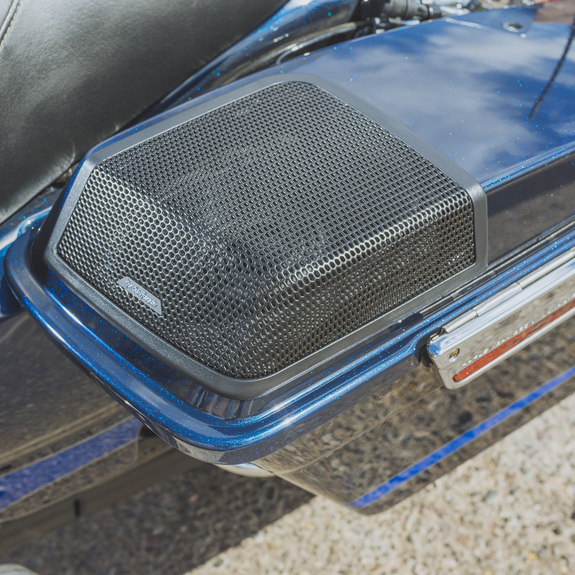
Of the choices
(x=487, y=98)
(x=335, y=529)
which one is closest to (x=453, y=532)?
(x=335, y=529)

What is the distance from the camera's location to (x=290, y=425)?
862 millimetres

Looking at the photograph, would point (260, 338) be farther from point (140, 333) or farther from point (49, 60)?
point (49, 60)

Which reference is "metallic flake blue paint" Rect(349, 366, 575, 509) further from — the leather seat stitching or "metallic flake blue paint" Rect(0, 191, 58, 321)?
the leather seat stitching

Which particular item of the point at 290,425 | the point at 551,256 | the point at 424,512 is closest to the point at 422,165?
the point at 551,256

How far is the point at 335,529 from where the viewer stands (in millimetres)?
1600

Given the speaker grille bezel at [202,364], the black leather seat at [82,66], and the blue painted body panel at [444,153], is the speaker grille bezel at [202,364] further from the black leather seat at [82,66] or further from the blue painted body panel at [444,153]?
the black leather seat at [82,66]

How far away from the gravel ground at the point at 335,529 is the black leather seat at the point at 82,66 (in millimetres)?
996

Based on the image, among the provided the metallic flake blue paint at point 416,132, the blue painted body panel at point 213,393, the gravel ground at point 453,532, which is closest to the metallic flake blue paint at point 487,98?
the metallic flake blue paint at point 416,132

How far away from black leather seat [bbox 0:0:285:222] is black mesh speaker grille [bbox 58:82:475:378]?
0.28m

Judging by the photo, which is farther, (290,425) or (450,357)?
(450,357)

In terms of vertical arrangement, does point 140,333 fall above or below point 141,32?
below

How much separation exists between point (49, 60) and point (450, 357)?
0.94 m

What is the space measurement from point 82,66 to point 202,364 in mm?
700

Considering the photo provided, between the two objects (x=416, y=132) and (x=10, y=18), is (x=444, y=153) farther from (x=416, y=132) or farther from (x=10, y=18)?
(x=10, y=18)
